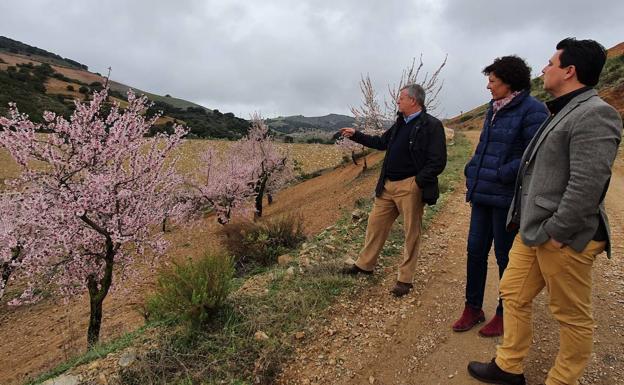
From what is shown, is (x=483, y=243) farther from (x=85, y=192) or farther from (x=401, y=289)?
(x=85, y=192)

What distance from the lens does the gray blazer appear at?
1918 mm

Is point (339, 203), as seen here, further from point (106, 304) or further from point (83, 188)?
point (83, 188)

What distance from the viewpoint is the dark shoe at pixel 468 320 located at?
3299 millimetres

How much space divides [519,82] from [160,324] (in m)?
3.86

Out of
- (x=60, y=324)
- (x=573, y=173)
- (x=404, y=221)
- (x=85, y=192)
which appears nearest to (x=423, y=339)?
(x=404, y=221)

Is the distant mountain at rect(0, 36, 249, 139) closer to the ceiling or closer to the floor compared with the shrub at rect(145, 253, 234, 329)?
closer to the ceiling

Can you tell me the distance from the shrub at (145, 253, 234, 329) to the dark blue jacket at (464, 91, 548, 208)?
2462 millimetres

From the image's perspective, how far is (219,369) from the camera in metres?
3.00

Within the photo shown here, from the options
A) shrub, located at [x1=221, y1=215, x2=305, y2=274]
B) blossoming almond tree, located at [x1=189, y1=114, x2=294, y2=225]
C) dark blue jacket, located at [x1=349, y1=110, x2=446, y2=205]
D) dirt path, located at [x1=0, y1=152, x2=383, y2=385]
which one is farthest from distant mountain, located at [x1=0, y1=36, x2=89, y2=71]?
dark blue jacket, located at [x1=349, y1=110, x2=446, y2=205]

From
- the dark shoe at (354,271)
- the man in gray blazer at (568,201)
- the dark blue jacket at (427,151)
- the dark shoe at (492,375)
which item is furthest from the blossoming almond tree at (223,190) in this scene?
the man in gray blazer at (568,201)

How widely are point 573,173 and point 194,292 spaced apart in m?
2.93

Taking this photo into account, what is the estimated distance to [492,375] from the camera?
2.59 metres

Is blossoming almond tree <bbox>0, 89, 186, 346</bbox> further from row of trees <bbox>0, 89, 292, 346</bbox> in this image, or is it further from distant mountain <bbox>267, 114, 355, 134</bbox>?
distant mountain <bbox>267, 114, 355, 134</bbox>

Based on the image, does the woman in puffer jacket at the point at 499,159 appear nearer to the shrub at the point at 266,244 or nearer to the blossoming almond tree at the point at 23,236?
the shrub at the point at 266,244
